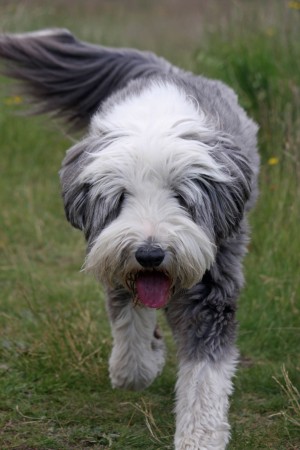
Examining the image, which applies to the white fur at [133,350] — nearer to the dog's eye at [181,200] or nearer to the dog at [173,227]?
the dog at [173,227]

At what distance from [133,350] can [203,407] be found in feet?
2.59

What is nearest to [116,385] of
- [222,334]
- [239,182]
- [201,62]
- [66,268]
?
[222,334]

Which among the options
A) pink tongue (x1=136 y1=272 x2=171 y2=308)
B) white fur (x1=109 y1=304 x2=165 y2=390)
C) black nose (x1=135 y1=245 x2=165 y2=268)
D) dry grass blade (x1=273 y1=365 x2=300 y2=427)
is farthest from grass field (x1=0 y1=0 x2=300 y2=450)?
black nose (x1=135 y1=245 x2=165 y2=268)

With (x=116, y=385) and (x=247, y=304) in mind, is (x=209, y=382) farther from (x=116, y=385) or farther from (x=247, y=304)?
(x=247, y=304)

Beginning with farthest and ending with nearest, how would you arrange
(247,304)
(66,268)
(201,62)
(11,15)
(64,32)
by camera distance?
(11,15), (201,62), (66,268), (64,32), (247,304)

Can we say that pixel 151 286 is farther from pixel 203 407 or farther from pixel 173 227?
pixel 203 407

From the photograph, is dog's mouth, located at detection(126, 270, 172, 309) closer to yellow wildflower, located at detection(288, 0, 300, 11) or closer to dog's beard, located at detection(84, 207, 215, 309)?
dog's beard, located at detection(84, 207, 215, 309)

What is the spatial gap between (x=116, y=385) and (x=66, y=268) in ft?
5.72

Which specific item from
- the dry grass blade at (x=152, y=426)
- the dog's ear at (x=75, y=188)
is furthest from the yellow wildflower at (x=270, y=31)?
the dry grass blade at (x=152, y=426)

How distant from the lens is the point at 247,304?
218 inches

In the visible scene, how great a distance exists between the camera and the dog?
380 centimetres

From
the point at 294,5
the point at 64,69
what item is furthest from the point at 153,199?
the point at 294,5

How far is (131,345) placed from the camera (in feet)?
15.4

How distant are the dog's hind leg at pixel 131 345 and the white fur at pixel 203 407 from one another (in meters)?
0.61
